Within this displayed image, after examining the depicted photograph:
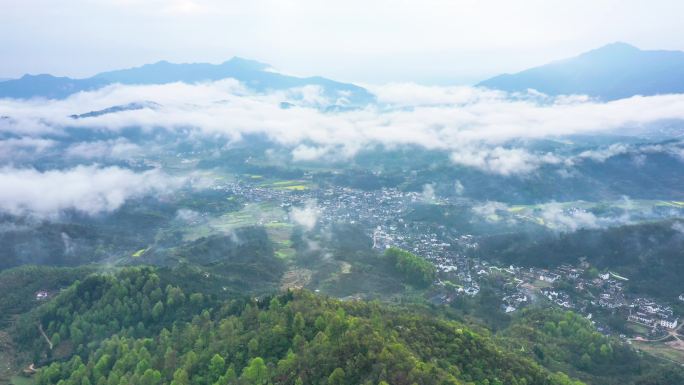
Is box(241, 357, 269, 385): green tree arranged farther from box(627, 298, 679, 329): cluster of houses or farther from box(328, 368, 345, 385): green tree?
box(627, 298, 679, 329): cluster of houses

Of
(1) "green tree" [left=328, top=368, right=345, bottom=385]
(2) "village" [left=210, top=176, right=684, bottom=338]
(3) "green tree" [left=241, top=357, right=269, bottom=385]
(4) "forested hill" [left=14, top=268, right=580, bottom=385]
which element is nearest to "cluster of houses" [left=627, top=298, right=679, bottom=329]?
(2) "village" [left=210, top=176, right=684, bottom=338]

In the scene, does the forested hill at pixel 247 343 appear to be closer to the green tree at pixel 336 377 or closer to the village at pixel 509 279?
the green tree at pixel 336 377

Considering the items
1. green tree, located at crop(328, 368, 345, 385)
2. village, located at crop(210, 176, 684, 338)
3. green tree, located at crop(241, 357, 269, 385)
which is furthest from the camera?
village, located at crop(210, 176, 684, 338)

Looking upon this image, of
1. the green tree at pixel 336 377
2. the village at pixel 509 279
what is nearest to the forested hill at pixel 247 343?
the green tree at pixel 336 377

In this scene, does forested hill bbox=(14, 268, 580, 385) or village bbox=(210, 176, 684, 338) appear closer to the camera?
forested hill bbox=(14, 268, 580, 385)

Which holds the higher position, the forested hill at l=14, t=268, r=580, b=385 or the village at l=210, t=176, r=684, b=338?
the forested hill at l=14, t=268, r=580, b=385

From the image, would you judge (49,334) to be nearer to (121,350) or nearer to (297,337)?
(121,350)

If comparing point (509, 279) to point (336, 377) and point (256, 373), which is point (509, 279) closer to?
point (336, 377)

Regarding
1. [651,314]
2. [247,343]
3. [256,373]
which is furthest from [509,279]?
[256,373]
